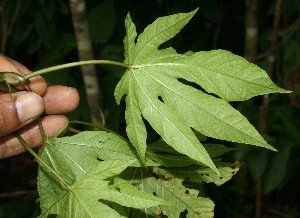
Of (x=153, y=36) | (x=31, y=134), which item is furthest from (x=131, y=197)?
(x=31, y=134)

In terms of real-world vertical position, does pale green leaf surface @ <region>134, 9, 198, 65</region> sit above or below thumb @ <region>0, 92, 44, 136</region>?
above

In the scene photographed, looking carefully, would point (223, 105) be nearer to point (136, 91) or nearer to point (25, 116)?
point (136, 91)

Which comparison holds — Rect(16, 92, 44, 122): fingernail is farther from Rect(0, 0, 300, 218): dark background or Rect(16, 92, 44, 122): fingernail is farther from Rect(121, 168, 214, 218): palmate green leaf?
Rect(0, 0, 300, 218): dark background

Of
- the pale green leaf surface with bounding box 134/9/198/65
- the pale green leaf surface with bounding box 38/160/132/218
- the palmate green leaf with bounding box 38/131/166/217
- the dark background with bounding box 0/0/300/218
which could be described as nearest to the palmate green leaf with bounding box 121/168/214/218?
the palmate green leaf with bounding box 38/131/166/217

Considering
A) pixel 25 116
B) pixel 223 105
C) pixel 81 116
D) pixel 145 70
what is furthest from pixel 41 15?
pixel 223 105

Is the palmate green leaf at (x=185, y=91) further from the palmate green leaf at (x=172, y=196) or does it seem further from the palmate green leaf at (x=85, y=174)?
the palmate green leaf at (x=172, y=196)

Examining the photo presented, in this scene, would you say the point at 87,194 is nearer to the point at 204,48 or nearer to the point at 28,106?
the point at 28,106
